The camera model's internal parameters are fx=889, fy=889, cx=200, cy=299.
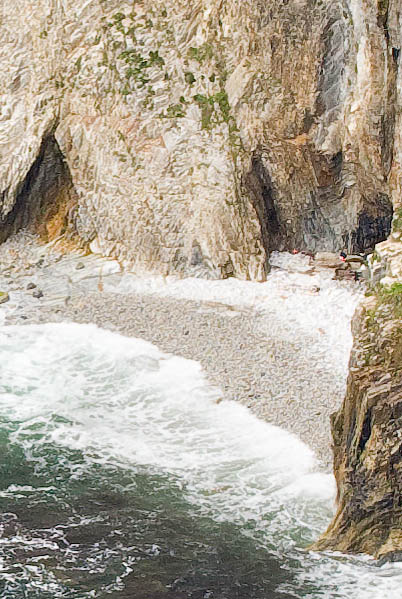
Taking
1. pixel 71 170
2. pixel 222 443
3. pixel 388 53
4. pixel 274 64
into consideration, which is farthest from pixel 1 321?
pixel 388 53

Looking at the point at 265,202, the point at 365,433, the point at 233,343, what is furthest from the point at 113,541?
the point at 265,202

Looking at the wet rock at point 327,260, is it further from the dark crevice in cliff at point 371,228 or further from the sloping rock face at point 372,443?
the sloping rock face at point 372,443

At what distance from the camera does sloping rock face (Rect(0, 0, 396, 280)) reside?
85.7ft

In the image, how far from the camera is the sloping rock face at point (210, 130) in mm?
26125

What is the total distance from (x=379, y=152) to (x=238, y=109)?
440 centimetres

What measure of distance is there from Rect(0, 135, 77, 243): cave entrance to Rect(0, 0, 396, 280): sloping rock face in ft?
1.34

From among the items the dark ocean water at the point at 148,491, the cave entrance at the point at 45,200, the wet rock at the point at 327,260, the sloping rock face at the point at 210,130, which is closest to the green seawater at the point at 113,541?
the dark ocean water at the point at 148,491

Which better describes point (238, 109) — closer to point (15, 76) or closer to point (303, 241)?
point (303, 241)

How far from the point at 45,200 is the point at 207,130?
19.9 ft

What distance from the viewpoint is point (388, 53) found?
2362 centimetres

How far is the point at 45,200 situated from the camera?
29000 mm

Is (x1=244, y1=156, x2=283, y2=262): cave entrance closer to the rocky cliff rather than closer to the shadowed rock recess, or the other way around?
the shadowed rock recess

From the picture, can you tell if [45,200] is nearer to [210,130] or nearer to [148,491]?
[210,130]

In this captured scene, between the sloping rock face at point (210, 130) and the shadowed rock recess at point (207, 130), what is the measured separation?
38 mm
